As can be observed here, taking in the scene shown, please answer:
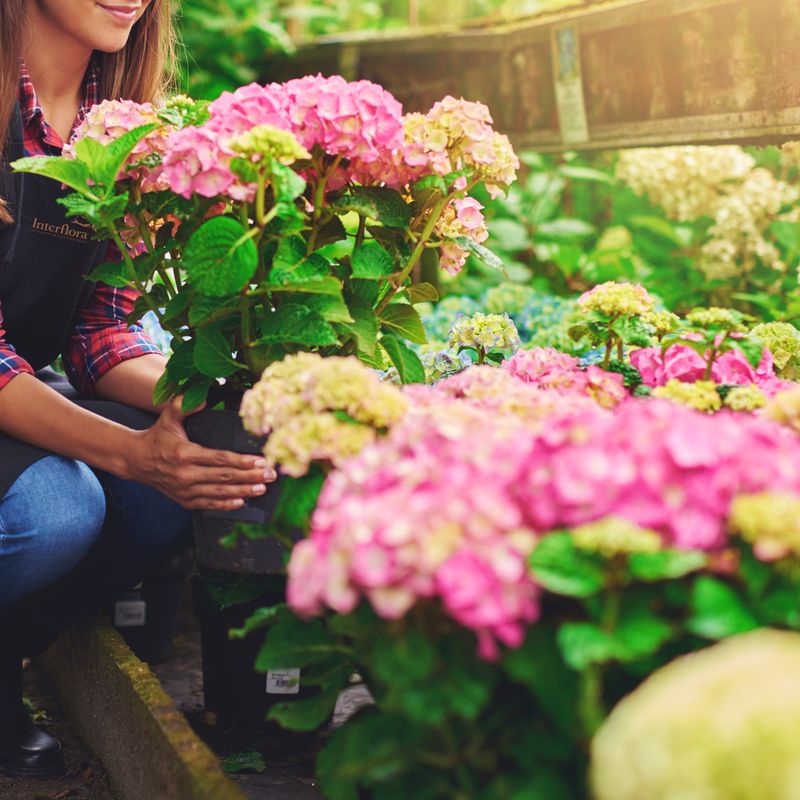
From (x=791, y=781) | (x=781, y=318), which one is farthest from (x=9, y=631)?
(x=781, y=318)

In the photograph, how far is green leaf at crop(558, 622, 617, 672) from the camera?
0.90m

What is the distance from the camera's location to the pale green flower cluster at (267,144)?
1292 millimetres

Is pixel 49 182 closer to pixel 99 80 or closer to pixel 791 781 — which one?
pixel 99 80

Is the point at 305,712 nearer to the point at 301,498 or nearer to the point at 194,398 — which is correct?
the point at 301,498

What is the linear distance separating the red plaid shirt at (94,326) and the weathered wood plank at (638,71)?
1.42 m

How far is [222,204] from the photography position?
1.56 m

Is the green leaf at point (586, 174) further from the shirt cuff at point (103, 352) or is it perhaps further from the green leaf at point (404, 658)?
the green leaf at point (404, 658)

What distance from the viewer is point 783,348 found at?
5.66 feet

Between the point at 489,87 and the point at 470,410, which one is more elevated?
the point at 489,87

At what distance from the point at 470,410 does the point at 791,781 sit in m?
0.50

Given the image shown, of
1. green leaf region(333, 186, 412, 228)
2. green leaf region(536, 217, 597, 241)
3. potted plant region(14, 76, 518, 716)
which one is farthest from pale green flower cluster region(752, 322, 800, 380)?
green leaf region(536, 217, 597, 241)

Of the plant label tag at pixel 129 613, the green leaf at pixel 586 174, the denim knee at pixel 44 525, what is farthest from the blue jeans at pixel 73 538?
the green leaf at pixel 586 174

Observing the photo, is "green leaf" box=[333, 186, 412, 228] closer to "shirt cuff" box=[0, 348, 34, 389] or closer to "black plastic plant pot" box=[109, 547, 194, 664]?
"shirt cuff" box=[0, 348, 34, 389]

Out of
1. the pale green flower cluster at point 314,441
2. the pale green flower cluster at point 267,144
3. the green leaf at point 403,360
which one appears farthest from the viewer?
the green leaf at point 403,360
